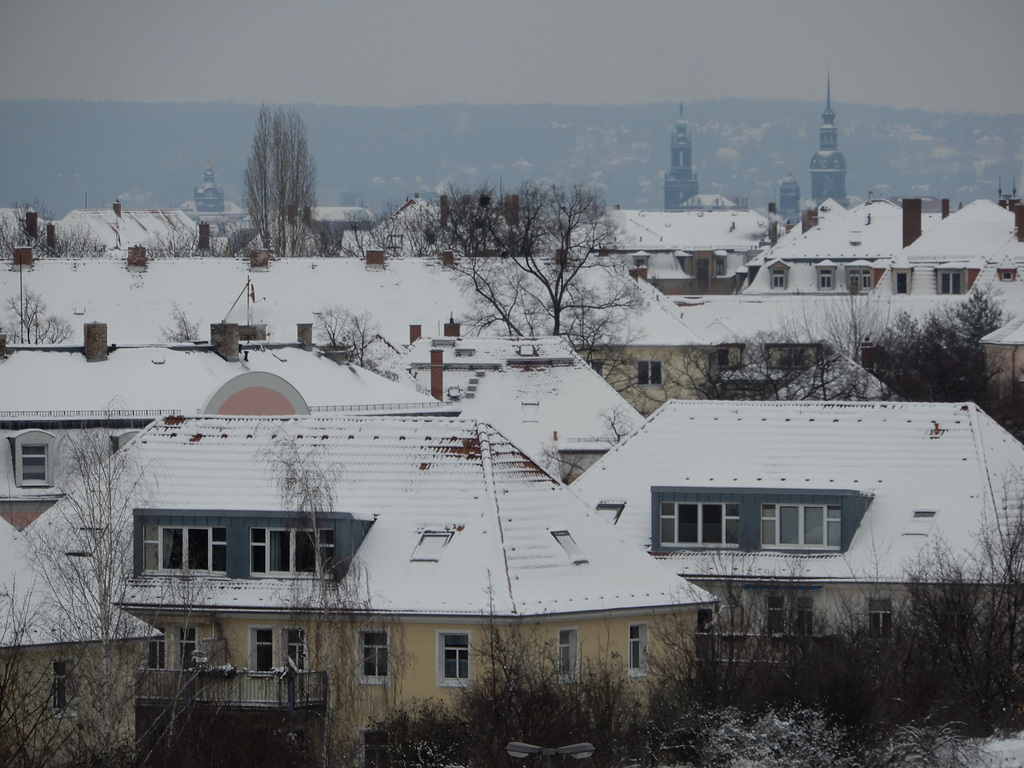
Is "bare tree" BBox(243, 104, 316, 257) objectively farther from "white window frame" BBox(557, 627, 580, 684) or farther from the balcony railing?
"white window frame" BBox(557, 627, 580, 684)

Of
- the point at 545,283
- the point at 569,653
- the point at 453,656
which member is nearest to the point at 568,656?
the point at 569,653

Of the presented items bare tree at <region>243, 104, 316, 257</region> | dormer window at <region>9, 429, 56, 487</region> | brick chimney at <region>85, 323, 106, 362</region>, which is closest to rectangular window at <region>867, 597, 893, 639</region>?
dormer window at <region>9, 429, 56, 487</region>

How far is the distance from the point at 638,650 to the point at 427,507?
391 cm

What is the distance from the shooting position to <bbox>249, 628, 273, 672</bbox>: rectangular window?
2986 centimetres

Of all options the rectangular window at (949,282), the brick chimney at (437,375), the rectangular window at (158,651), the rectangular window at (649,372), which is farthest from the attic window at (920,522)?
the rectangular window at (949,282)

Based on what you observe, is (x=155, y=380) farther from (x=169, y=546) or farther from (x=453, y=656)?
(x=453, y=656)

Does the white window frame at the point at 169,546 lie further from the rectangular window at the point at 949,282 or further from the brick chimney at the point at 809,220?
the brick chimney at the point at 809,220

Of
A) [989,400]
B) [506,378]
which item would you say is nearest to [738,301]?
[989,400]

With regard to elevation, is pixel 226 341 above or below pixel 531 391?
above

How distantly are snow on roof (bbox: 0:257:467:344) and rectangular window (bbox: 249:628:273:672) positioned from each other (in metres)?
37.8

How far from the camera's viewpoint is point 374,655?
1144 inches

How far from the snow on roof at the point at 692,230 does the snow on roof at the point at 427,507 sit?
424 feet

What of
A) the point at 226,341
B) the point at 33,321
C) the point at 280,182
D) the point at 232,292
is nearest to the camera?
the point at 226,341

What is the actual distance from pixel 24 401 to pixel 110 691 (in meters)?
20.7
